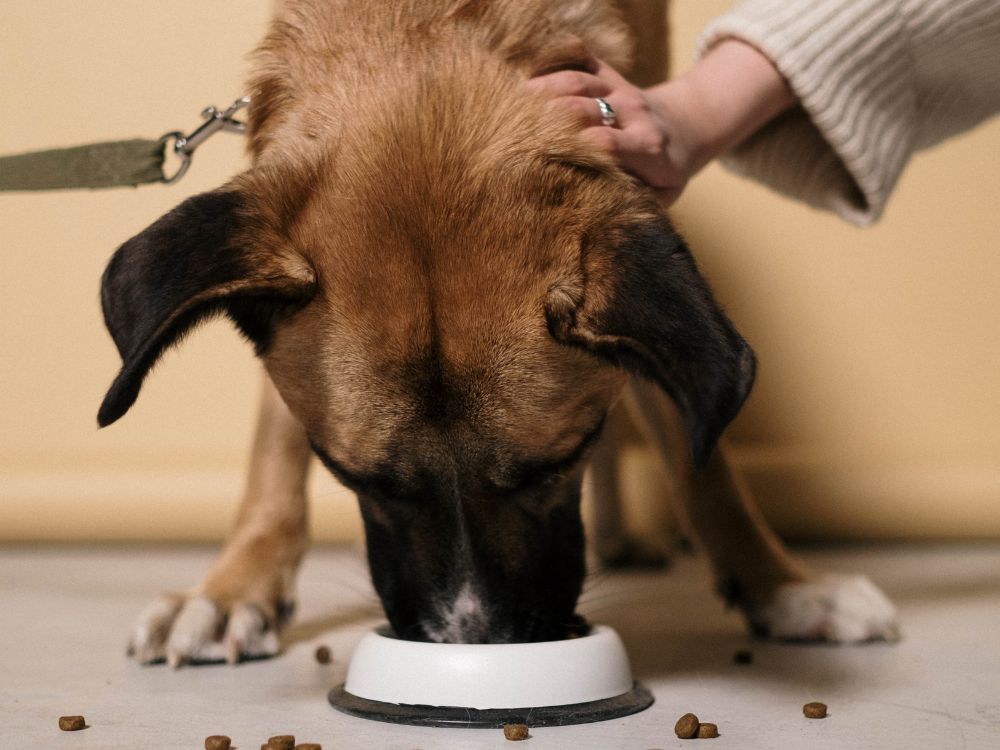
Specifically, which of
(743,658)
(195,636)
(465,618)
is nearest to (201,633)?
(195,636)

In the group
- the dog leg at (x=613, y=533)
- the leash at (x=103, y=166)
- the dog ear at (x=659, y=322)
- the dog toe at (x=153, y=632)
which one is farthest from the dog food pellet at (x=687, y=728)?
the dog leg at (x=613, y=533)

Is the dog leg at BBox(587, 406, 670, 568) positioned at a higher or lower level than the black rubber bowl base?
lower

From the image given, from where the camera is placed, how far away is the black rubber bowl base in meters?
1.81

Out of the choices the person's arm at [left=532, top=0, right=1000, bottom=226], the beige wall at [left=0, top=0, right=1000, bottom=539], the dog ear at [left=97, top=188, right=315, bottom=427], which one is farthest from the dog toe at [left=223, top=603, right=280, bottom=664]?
the beige wall at [left=0, top=0, right=1000, bottom=539]

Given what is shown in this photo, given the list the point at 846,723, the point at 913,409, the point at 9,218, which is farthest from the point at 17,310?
the point at 846,723

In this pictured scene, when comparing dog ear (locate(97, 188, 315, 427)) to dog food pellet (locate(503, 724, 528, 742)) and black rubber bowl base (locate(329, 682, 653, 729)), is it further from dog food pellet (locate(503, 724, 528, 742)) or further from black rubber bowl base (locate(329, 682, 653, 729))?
dog food pellet (locate(503, 724, 528, 742))

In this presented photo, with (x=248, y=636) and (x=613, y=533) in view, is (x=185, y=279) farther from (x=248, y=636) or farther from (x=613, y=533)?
(x=613, y=533)

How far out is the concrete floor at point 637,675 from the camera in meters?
1.77

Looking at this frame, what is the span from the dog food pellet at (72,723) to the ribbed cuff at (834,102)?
1.76 meters

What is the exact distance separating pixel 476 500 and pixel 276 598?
0.92 meters

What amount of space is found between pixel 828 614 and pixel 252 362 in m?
2.72

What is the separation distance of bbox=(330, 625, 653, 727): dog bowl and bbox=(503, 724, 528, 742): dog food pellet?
0.08m

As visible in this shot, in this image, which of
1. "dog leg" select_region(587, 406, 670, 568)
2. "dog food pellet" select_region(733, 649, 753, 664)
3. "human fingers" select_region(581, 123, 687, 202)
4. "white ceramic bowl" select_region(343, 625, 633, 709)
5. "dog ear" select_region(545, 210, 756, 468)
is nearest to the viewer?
"dog ear" select_region(545, 210, 756, 468)

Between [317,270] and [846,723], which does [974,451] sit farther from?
[317,270]
